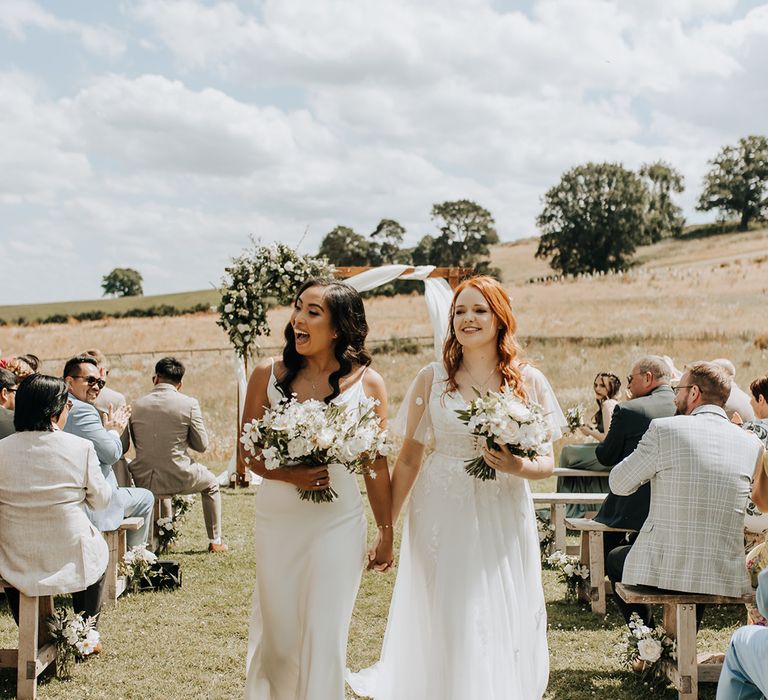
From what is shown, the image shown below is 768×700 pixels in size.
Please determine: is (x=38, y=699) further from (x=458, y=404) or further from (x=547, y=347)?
(x=547, y=347)

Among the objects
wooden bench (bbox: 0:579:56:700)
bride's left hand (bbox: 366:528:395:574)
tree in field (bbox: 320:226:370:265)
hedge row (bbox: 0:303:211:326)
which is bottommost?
wooden bench (bbox: 0:579:56:700)

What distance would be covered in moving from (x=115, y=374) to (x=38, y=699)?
22241 millimetres

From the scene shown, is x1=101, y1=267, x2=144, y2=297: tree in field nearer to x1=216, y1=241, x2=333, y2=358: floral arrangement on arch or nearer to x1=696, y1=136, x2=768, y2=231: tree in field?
x1=696, y1=136, x2=768, y2=231: tree in field

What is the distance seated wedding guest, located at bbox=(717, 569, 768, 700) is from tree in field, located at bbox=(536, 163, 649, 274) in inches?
2103

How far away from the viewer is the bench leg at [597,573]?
6.71 m

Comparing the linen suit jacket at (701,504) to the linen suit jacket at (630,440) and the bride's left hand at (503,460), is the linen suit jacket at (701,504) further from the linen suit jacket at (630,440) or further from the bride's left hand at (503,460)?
the linen suit jacket at (630,440)

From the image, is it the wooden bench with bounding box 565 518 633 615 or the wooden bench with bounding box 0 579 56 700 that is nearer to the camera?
the wooden bench with bounding box 0 579 56 700

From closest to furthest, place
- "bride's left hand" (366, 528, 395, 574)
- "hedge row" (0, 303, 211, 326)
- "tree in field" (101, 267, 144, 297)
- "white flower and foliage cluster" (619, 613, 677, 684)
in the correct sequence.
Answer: "bride's left hand" (366, 528, 395, 574) → "white flower and foliage cluster" (619, 613, 677, 684) → "hedge row" (0, 303, 211, 326) → "tree in field" (101, 267, 144, 297)

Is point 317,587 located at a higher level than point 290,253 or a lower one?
lower

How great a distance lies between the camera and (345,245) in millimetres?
62719

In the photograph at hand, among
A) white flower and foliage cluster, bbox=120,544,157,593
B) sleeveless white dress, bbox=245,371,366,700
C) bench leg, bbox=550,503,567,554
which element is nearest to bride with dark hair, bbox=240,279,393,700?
sleeveless white dress, bbox=245,371,366,700

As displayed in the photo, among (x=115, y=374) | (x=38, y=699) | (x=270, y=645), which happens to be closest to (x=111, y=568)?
(x=38, y=699)

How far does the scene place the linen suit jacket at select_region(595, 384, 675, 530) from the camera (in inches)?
249

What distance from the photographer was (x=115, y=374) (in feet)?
86.1
